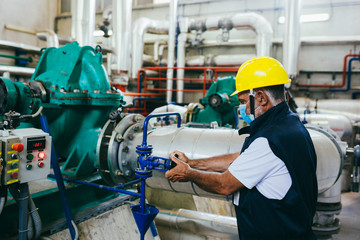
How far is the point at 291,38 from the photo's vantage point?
6.31 metres

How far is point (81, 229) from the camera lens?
213cm

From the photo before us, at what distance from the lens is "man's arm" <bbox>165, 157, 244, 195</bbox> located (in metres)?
1.27

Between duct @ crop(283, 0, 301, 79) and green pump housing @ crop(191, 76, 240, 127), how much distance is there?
220 centimetres

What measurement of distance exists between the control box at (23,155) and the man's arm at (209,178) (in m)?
0.76

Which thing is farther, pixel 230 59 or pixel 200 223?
pixel 230 59

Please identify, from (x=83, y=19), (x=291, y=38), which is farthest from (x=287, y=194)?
(x=291, y=38)

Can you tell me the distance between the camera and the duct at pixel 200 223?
8.08 feet

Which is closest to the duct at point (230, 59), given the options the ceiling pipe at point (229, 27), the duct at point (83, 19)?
the ceiling pipe at point (229, 27)

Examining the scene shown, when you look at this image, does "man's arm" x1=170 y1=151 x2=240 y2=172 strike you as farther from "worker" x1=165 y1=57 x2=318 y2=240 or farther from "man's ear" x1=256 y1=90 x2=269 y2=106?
"man's ear" x1=256 y1=90 x2=269 y2=106

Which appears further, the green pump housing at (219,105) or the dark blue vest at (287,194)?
the green pump housing at (219,105)

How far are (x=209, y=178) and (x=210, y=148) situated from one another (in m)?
0.57

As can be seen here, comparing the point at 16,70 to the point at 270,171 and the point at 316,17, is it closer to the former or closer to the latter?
the point at 270,171

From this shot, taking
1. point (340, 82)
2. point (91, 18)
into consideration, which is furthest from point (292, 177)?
point (340, 82)

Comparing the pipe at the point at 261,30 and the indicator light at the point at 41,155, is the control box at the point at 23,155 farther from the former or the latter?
the pipe at the point at 261,30
